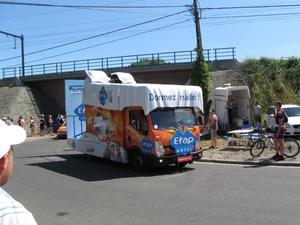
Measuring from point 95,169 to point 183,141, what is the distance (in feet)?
10.6

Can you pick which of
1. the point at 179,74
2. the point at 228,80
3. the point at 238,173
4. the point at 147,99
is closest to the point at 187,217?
the point at 238,173

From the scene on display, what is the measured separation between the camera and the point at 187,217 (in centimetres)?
632

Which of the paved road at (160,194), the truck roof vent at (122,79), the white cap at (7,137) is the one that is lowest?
the paved road at (160,194)

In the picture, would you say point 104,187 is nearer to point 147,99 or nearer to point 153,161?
point 153,161

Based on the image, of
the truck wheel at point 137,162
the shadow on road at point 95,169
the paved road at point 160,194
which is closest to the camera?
the paved road at point 160,194

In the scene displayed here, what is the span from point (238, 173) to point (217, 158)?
3032mm

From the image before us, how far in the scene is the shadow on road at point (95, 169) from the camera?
11086 mm

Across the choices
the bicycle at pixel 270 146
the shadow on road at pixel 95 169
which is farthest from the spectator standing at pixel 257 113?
the shadow on road at pixel 95 169

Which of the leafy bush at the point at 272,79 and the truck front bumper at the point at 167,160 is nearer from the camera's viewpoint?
the truck front bumper at the point at 167,160

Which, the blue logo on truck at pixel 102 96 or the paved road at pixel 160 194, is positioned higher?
the blue logo on truck at pixel 102 96

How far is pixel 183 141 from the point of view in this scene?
11539 mm

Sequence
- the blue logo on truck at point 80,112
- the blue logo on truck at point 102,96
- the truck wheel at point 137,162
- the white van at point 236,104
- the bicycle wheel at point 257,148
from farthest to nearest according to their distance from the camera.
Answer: the white van at point 236,104 < the blue logo on truck at point 80,112 < the bicycle wheel at point 257,148 < the blue logo on truck at point 102,96 < the truck wheel at point 137,162

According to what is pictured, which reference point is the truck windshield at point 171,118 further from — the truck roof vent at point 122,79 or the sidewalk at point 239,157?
the truck roof vent at point 122,79

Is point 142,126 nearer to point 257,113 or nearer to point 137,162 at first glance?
point 137,162
